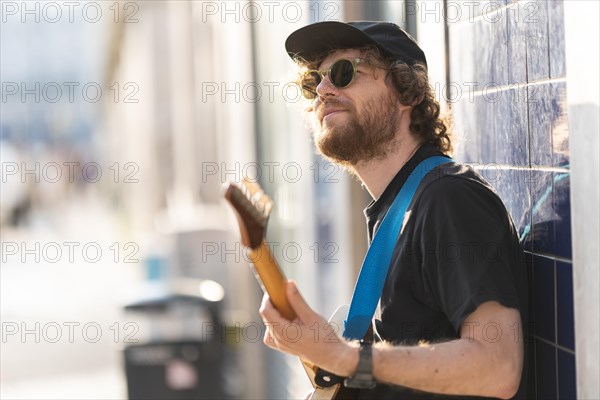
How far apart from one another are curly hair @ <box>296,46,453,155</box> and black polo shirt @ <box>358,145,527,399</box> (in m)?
0.38

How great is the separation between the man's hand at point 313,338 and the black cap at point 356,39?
97cm

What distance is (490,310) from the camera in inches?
87.1

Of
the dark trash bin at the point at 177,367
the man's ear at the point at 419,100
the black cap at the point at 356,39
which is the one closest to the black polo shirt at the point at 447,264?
the man's ear at the point at 419,100

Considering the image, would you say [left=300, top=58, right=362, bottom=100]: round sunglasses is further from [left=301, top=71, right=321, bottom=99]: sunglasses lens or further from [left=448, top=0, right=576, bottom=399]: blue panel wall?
[left=448, top=0, right=576, bottom=399]: blue panel wall

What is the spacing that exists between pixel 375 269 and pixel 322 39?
2.83 feet

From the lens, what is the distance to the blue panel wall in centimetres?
244

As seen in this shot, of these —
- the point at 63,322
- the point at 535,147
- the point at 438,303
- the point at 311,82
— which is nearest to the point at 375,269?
the point at 438,303

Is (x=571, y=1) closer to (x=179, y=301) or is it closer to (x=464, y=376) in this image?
(x=464, y=376)

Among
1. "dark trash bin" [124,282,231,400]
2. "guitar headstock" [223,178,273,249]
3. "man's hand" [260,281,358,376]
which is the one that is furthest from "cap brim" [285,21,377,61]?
"dark trash bin" [124,282,231,400]

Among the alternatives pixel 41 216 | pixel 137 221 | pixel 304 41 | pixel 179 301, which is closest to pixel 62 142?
pixel 41 216

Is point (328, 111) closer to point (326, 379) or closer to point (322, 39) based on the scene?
point (322, 39)

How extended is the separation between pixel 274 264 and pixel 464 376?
21.2 inches

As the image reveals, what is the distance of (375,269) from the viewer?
8.19ft

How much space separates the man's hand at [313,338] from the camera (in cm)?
223
